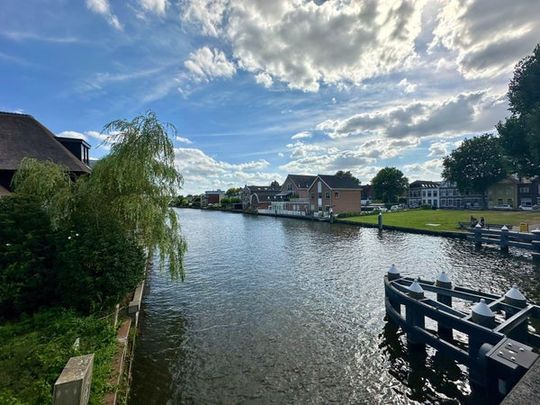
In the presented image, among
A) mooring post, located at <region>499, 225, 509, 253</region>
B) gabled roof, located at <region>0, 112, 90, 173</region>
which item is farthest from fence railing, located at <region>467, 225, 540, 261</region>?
gabled roof, located at <region>0, 112, 90, 173</region>

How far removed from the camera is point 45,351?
17.9 ft

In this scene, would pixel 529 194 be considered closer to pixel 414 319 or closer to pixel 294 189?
pixel 294 189

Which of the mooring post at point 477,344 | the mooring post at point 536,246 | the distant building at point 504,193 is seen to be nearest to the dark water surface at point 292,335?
the mooring post at point 477,344

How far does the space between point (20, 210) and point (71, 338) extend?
4.64 meters

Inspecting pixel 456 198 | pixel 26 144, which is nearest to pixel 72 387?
pixel 26 144

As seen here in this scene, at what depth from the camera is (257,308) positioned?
34.2 feet

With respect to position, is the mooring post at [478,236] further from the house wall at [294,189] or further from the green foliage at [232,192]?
the green foliage at [232,192]

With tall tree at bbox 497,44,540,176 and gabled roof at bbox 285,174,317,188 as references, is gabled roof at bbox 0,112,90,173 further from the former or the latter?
gabled roof at bbox 285,174,317,188

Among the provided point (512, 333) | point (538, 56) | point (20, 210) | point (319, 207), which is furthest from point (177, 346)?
point (319, 207)

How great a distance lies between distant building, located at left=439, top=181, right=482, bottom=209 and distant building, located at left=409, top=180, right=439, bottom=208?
1.71 m

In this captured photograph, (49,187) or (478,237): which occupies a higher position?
(49,187)

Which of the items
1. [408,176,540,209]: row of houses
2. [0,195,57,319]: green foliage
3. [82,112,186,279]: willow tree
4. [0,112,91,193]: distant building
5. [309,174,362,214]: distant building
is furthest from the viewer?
[408,176,540,209]: row of houses

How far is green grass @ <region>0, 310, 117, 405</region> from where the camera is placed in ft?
14.6

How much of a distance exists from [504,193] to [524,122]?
51.8 m
